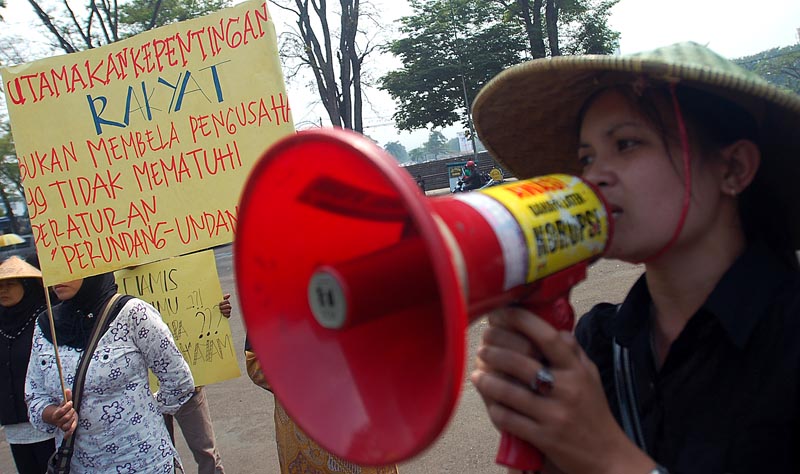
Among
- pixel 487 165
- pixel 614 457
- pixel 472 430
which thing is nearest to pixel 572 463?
pixel 614 457

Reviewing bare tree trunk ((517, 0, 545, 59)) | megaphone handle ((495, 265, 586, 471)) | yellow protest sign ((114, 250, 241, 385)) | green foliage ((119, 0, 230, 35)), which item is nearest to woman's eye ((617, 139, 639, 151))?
megaphone handle ((495, 265, 586, 471))

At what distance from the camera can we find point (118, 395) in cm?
247

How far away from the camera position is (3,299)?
10.5 feet

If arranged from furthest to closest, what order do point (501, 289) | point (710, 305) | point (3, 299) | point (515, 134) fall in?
point (3, 299)
point (515, 134)
point (710, 305)
point (501, 289)

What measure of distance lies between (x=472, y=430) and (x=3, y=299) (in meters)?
2.92

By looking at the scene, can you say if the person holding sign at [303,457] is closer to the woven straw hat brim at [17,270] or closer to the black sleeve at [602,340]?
the black sleeve at [602,340]

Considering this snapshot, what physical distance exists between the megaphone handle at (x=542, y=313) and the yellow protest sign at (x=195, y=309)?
2.44 metres

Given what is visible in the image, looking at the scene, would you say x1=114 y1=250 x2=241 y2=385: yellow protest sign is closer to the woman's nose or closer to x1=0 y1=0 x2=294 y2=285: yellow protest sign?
x1=0 y1=0 x2=294 y2=285: yellow protest sign

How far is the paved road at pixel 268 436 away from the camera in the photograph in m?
3.46

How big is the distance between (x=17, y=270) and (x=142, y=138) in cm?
126

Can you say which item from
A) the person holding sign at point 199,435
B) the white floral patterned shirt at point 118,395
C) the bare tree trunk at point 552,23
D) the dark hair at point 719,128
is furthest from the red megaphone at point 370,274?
→ the bare tree trunk at point 552,23

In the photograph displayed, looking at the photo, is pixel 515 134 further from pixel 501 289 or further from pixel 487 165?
pixel 487 165

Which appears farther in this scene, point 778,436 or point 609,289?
point 609,289

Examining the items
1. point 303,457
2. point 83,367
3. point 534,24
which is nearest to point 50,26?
point 83,367
